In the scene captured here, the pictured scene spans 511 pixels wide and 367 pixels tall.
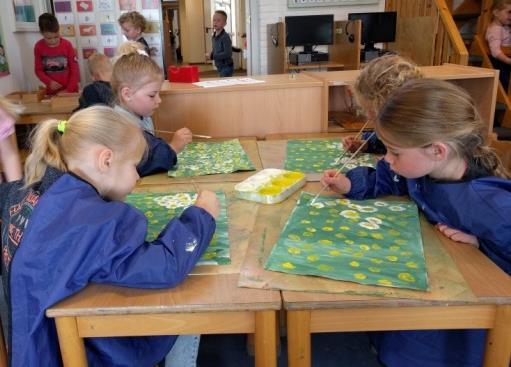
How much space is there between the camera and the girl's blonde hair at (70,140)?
39.0 inches

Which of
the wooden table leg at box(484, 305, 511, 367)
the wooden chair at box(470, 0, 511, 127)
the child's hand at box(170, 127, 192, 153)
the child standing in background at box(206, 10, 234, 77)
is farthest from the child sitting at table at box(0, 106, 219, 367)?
the child standing in background at box(206, 10, 234, 77)

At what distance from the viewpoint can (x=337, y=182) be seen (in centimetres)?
135

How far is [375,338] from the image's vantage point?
134 centimetres

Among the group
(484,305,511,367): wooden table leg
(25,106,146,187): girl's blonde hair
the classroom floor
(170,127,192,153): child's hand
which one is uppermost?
(25,106,146,187): girl's blonde hair

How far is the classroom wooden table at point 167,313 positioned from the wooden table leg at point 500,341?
1.35 ft

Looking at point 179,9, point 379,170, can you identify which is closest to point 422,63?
point 379,170

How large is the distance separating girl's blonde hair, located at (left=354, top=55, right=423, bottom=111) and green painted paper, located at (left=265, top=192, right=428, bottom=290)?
457 millimetres

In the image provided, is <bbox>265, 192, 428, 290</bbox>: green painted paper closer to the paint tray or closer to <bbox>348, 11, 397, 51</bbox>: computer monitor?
the paint tray

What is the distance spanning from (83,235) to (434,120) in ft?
2.63

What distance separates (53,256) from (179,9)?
1263 centimetres

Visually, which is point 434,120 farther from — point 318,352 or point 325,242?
point 318,352

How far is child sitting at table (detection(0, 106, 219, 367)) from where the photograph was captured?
34.1 inches

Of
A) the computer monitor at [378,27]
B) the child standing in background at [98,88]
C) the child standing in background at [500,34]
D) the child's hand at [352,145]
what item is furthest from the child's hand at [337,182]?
the computer monitor at [378,27]

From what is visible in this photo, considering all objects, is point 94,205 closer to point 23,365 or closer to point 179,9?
point 23,365
